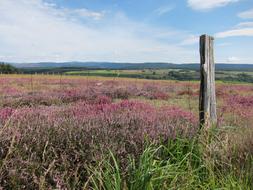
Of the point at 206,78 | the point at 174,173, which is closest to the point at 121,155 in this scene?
the point at 174,173

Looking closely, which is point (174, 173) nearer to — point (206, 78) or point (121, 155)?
point (121, 155)

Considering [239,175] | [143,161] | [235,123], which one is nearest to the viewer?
[143,161]

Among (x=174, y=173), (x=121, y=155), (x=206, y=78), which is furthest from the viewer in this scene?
(x=206, y=78)

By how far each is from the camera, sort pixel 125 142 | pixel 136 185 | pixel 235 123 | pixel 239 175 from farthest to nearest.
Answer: pixel 235 123 → pixel 125 142 → pixel 239 175 → pixel 136 185

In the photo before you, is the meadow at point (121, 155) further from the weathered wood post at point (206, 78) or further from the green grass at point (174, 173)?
the weathered wood post at point (206, 78)

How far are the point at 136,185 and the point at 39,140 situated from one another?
4.75ft

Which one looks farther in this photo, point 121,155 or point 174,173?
point 121,155

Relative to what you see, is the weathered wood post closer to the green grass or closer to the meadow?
the meadow

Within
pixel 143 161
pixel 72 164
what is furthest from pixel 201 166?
pixel 72 164

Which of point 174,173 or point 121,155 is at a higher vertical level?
point 121,155

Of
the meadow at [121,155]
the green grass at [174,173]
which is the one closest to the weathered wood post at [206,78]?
the meadow at [121,155]

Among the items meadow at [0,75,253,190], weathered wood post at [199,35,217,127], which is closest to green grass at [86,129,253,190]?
meadow at [0,75,253,190]

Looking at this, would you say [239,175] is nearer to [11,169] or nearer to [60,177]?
[60,177]

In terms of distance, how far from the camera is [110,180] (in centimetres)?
358
